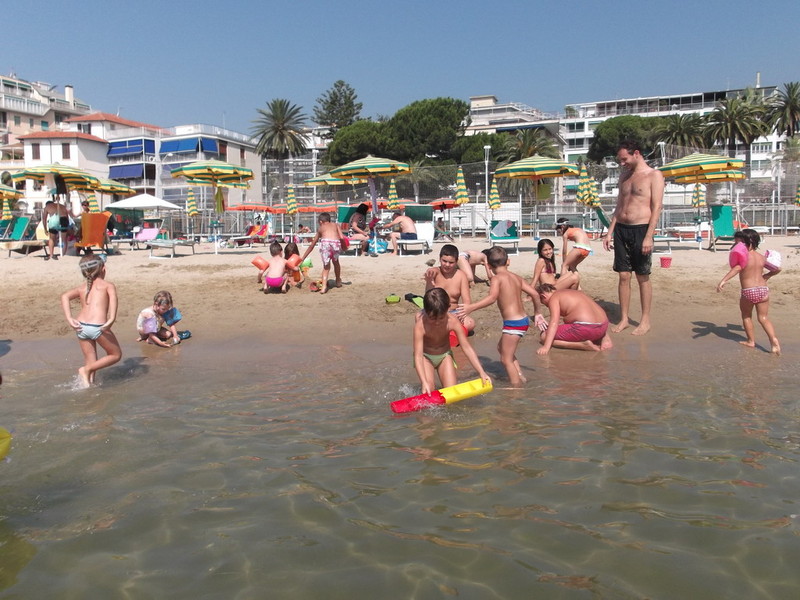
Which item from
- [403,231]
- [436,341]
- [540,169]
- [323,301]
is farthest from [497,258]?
[540,169]

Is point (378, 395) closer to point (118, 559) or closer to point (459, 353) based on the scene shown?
point (459, 353)

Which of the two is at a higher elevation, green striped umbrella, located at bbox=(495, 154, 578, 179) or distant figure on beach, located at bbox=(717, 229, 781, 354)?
green striped umbrella, located at bbox=(495, 154, 578, 179)

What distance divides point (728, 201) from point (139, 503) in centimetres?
2483

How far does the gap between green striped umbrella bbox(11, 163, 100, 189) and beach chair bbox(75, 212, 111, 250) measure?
3420 millimetres

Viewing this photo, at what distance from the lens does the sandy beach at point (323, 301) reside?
27.0ft

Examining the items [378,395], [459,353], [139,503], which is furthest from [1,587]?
[459,353]

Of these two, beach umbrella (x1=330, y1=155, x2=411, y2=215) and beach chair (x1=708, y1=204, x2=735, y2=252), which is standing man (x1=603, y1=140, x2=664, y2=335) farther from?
beach umbrella (x1=330, y1=155, x2=411, y2=215)

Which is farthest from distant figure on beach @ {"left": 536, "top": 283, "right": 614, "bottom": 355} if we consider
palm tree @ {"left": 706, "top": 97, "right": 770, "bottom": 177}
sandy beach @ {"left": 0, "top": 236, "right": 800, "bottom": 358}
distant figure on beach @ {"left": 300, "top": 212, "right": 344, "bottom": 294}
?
palm tree @ {"left": 706, "top": 97, "right": 770, "bottom": 177}

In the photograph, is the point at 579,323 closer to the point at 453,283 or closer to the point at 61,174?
the point at 453,283

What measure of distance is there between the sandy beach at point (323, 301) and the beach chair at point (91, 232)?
1.44 meters

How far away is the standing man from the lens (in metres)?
7.16

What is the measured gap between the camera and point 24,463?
12.9ft

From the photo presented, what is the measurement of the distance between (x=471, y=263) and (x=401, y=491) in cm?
655

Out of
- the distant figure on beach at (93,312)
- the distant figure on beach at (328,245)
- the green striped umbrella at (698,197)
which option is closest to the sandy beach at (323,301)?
the distant figure on beach at (328,245)
